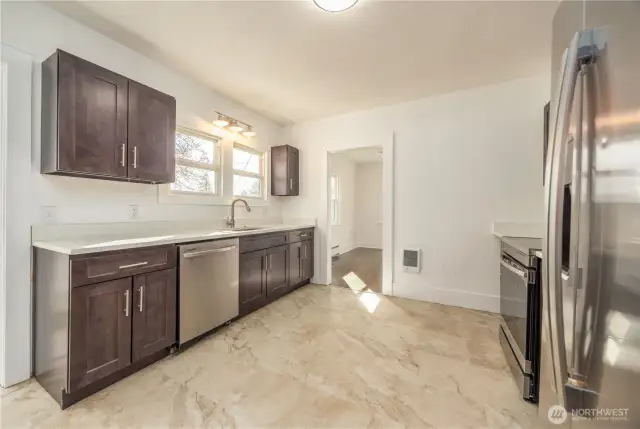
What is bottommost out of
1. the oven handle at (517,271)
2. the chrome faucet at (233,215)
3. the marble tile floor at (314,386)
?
the marble tile floor at (314,386)

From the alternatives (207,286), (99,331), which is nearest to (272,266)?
(207,286)

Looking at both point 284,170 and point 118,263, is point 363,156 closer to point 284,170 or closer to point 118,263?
point 284,170

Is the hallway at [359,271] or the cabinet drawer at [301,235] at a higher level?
the cabinet drawer at [301,235]

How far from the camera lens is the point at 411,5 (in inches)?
76.2

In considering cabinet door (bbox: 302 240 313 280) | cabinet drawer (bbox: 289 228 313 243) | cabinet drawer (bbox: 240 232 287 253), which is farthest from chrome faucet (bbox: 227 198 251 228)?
cabinet door (bbox: 302 240 313 280)

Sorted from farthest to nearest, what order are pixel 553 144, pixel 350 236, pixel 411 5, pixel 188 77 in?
pixel 350 236, pixel 188 77, pixel 411 5, pixel 553 144

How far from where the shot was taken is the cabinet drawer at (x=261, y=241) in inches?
116

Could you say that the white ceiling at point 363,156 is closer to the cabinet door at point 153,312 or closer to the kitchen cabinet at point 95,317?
the cabinet door at point 153,312

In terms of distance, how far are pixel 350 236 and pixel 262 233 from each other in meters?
4.94

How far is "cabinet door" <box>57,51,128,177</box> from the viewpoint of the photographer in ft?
5.99

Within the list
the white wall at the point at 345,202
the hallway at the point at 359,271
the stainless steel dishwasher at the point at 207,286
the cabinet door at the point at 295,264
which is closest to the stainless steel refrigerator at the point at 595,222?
the stainless steel dishwasher at the point at 207,286

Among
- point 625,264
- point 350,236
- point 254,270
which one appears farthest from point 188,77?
point 350,236

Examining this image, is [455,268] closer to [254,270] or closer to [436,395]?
[436,395]

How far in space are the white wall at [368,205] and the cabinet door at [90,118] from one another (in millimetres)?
6676
